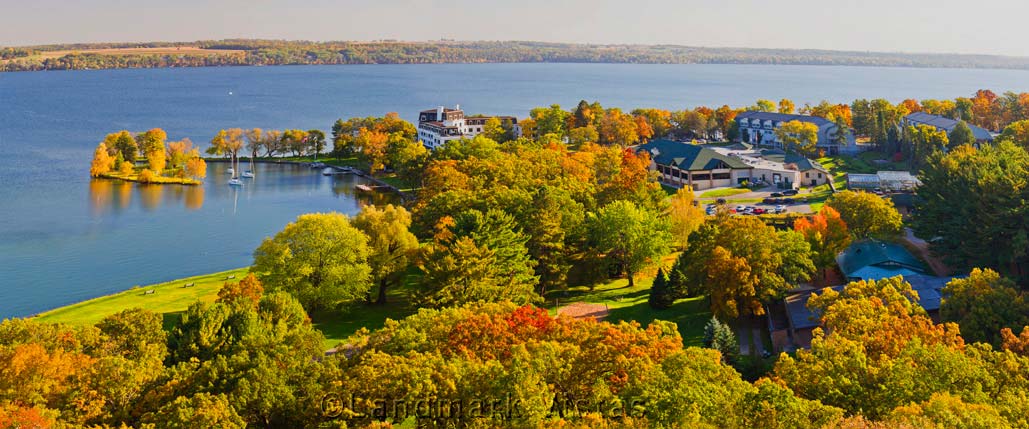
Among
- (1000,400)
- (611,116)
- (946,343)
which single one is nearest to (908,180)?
(611,116)

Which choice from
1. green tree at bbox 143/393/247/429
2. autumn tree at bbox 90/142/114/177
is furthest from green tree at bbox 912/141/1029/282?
autumn tree at bbox 90/142/114/177

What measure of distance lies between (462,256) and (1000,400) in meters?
15.8

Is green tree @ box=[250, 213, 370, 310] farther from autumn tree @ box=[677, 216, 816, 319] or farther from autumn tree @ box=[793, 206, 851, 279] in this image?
autumn tree @ box=[793, 206, 851, 279]

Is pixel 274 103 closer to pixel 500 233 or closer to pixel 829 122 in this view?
pixel 829 122

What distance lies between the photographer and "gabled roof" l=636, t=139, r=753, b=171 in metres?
52.7

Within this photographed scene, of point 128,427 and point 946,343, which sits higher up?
point 946,343

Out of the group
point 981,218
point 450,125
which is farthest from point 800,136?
point 981,218

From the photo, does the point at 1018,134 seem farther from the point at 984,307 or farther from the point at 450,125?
the point at 450,125

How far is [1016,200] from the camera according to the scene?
2770cm

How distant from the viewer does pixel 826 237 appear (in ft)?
101

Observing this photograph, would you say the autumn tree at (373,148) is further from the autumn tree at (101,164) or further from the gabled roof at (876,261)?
the gabled roof at (876,261)

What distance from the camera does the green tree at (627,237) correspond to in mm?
31016

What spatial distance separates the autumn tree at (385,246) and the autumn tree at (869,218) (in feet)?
59.5

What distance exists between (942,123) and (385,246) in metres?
48.9
